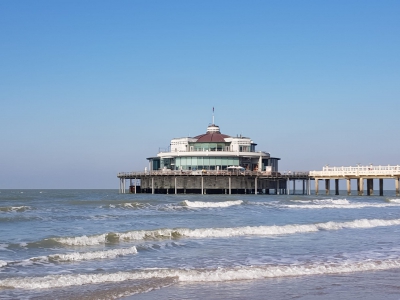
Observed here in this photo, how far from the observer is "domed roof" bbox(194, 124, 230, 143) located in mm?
68750

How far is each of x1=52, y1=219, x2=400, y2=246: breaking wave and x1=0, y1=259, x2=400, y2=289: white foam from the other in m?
6.23

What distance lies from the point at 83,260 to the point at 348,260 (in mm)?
7028

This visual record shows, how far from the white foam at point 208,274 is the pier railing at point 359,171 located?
1759 inches

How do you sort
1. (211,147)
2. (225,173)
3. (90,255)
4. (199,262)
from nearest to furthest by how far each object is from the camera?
1. (199,262)
2. (90,255)
3. (225,173)
4. (211,147)

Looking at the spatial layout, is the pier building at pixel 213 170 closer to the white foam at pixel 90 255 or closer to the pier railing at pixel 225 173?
the pier railing at pixel 225 173

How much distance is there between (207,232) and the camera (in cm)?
2228

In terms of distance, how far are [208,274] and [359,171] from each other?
161 ft

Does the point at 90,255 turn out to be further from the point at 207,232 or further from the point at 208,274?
the point at 207,232

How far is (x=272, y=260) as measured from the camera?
15.6m

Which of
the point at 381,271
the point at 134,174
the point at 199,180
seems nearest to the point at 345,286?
the point at 381,271

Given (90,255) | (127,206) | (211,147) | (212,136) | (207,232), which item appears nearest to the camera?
(90,255)

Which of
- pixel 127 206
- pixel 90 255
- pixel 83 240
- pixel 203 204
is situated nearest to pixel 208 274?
pixel 90 255

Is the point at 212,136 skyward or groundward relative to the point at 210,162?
skyward

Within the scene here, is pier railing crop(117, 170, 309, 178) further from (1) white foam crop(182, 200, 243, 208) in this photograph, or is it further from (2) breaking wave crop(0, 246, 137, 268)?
(2) breaking wave crop(0, 246, 137, 268)
